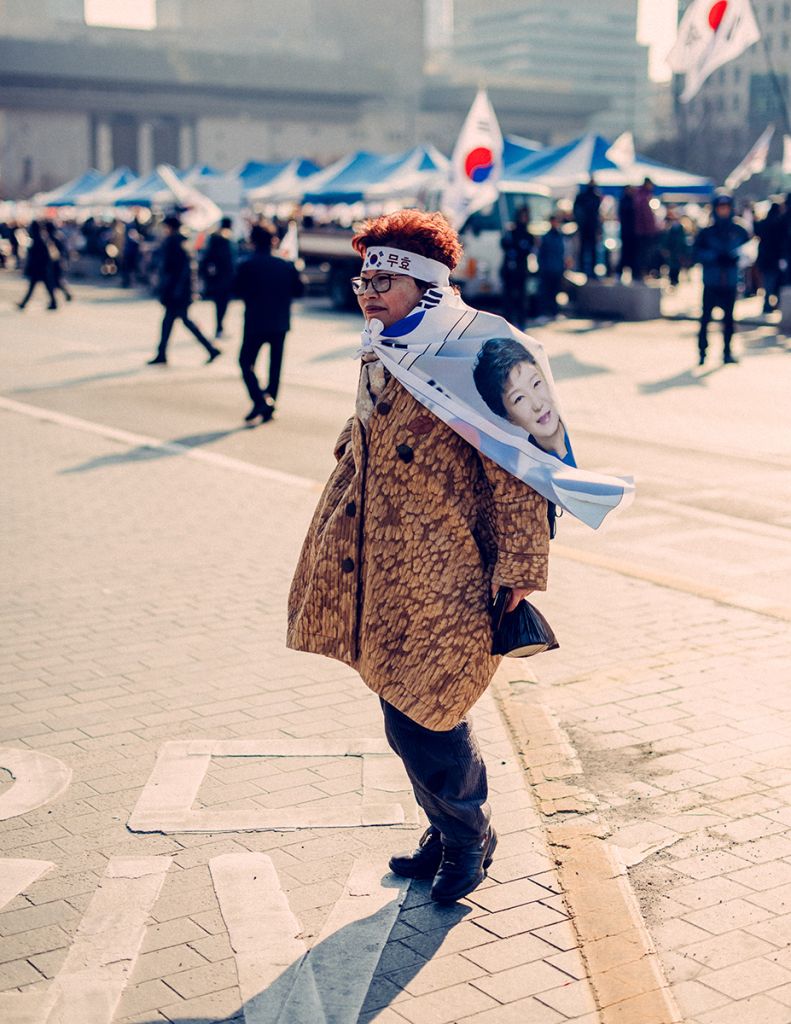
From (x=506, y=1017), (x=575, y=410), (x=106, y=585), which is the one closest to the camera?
(x=506, y=1017)

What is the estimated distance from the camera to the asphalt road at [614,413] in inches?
324

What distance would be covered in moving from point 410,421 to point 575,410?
1033 centimetres

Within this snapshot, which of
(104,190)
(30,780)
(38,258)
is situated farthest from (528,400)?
(104,190)

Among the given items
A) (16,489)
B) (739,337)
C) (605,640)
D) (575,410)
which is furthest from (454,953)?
(739,337)

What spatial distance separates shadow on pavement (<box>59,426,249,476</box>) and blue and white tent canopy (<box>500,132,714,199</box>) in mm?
17068

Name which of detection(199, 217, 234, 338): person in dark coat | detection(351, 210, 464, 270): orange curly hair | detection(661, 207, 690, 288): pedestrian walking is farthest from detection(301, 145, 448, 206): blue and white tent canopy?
detection(351, 210, 464, 270): orange curly hair

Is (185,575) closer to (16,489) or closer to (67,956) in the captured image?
(16,489)

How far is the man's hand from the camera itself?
3.57 meters

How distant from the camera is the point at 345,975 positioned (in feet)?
11.5

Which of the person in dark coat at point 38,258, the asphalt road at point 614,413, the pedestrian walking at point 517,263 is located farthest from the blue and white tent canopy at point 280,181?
the pedestrian walking at point 517,263

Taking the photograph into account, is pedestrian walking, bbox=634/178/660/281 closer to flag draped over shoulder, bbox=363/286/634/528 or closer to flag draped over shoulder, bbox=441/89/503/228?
flag draped over shoulder, bbox=441/89/503/228

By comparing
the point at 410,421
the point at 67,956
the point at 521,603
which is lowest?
the point at 67,956

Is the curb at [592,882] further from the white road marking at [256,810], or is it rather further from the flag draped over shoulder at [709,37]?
the flag draped over shoulder at [709,37]

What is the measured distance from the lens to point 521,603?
368cm
